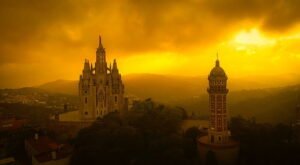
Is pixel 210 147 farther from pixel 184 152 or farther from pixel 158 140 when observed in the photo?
pixel 158 140

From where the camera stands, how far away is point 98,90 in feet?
135

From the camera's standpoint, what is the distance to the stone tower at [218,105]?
28.3 m

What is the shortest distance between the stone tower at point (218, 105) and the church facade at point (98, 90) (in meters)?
15.0

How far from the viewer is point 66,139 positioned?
35.9m

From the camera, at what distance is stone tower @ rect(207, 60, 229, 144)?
93.0ft

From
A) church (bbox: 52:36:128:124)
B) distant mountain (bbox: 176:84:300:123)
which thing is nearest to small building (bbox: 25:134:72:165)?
church (bbox: 52:36:128:124)

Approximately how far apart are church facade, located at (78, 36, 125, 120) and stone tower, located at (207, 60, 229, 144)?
591 inches

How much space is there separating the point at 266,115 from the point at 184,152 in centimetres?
2078

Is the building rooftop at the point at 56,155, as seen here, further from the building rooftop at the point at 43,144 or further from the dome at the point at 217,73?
the dome at the point at 217,73

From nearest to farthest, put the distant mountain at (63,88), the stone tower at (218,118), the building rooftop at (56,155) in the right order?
the stone tower at (218,118)
the building rooftop at (56,155)
the distant mountain at (63,88)

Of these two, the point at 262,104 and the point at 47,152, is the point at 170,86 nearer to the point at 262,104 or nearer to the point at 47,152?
the point at 262,104

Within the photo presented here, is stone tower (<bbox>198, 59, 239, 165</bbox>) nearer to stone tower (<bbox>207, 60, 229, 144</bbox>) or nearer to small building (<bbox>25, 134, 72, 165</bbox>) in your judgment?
stone tower (<bbox>207, 60, 229, 144</bbox>)

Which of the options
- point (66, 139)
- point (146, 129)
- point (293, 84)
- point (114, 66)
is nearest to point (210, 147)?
point (146, 129)

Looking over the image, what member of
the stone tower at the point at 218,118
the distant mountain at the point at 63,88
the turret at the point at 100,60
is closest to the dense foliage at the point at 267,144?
the stone tower at the point at 218,118
